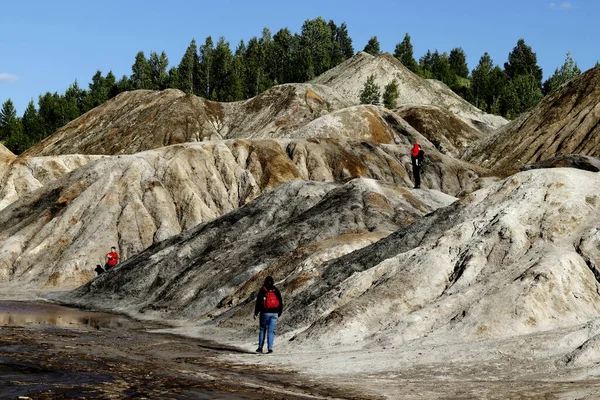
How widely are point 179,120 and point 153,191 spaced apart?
47.9 m

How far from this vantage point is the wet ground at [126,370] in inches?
601

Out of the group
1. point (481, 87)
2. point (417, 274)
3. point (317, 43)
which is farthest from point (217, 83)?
point (417, 274)

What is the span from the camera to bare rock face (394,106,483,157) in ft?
377

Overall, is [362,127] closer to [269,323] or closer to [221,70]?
[221,70]

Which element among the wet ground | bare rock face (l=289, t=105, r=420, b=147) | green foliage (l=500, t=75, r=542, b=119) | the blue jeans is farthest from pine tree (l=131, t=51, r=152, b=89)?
the blue jeans

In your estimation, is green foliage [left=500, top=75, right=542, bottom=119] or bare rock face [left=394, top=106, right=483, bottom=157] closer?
bare rock face [left=394, top=106, right=483, bottom=157]

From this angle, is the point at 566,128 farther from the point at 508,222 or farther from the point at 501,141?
the point at 508,222

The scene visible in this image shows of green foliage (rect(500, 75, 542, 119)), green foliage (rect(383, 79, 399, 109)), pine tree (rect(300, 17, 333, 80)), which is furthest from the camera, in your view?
pine tree (rect(300, 17, 333, 80))

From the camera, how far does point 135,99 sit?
128625mm

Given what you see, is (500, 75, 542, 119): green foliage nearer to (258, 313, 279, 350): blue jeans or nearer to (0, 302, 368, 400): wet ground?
(0, 302, 368, 400): wet ground

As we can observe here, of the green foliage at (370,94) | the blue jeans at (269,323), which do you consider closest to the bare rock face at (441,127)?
the green foliage at (370,94)

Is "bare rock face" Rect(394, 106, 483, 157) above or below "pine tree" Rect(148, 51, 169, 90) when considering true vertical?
below

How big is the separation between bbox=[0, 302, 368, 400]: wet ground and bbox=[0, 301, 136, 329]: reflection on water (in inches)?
122

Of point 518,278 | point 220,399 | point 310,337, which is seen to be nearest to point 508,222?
point 518,278
